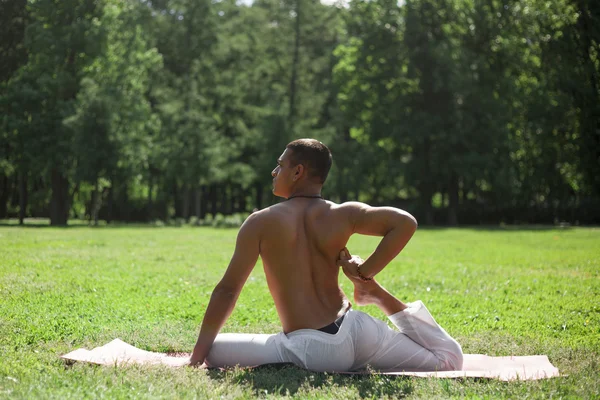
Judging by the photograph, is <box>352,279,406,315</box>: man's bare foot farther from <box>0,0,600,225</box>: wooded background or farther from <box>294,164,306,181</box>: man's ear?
<box>0,0,600,225</box>: wooded background

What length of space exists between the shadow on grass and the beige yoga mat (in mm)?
312

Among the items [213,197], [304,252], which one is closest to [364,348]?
[304,252]

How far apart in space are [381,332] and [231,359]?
126 centimetres

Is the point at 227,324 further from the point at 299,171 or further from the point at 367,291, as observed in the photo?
the point at 299,171

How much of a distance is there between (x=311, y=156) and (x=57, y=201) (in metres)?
35.5

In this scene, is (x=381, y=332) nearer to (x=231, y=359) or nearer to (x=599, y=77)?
(x=231, y=359)

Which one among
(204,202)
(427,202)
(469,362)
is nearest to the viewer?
(469,362)

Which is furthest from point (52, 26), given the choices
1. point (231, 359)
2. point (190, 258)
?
point (231, 359)

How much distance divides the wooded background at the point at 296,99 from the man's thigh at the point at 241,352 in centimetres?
2618

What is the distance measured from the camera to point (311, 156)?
18.2 ft

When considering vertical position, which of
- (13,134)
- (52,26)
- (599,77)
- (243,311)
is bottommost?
(243,311)

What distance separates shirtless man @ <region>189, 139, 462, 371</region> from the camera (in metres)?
5.48

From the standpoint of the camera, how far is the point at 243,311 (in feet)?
30.1

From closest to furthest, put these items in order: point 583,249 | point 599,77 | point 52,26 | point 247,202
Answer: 1. point 583,249
2. point 599,77
3. point 52,26
4. point 247,202
